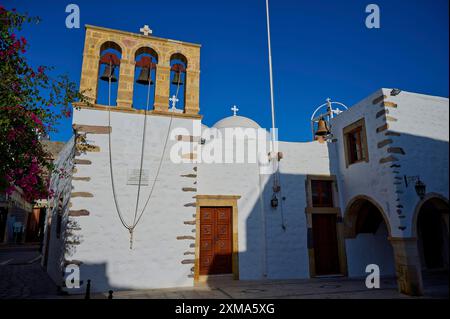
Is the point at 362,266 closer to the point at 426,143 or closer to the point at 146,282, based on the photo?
the point at 426,143

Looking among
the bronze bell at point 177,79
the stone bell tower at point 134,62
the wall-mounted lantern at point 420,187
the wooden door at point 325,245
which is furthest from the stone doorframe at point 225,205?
the wall-mounted lantern at point 420,187

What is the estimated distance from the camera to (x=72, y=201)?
6.95 metres

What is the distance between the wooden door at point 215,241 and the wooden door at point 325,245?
118 inches

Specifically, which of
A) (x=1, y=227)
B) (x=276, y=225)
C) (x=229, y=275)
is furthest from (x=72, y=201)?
(x=1, y=227)

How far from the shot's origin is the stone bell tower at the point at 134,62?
25.3 ft

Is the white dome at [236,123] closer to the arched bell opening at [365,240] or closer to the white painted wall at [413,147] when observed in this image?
the arched bell opening at [365,240]

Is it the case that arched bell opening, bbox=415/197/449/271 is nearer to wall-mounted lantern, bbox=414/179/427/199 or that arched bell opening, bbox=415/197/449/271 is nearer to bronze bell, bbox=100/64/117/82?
wall-mounted lantern, bbox=414/179/427/199

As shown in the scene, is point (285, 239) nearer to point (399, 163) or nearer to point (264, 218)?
point (264, 218)

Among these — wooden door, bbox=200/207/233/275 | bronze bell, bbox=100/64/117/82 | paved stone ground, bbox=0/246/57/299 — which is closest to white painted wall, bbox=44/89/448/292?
wooden door, bbox=200/207/233/275

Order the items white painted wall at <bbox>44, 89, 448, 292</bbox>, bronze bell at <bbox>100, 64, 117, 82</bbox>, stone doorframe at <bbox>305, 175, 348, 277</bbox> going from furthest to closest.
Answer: stone doorframe at <bbox>305, 175, 348, 277</bbox> < bronze bell at <bbox>100, 64, 117, 82</bbox> < white painted wall at <bbox>44, 89, 448, 292</bbox>

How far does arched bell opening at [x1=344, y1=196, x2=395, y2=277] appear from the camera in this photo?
389 inches

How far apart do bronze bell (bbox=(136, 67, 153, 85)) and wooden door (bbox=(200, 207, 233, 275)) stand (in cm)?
402

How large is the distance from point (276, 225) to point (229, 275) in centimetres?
213

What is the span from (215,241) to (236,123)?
6608 mm
